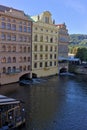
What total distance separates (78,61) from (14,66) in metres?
46.1

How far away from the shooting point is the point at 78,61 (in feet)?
344

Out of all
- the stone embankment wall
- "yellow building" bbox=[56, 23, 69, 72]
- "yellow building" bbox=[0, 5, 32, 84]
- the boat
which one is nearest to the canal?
the boat

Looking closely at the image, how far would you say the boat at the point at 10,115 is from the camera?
96.4 feet

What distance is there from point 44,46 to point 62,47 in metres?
15.1

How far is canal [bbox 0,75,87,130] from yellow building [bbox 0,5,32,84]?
178 inches

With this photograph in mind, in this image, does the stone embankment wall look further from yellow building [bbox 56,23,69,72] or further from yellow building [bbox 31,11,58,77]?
yellow building [bbox 31,11,58,77]

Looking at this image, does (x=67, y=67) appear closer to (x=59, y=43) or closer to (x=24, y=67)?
(x=59, y=43)

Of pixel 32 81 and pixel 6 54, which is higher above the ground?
pixel 6 54

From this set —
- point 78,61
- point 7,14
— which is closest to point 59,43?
point 78,61

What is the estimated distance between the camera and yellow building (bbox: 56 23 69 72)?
89.9 meters

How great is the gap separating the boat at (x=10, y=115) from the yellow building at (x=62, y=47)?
189ft

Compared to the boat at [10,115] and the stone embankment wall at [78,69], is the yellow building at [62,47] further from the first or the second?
the boat at [10,115]

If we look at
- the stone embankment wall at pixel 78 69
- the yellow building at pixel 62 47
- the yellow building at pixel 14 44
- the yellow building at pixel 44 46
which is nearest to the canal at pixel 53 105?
the yellow building at pixel 14 44

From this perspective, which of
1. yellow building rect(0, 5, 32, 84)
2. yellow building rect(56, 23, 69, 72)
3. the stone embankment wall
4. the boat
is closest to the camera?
the boat
